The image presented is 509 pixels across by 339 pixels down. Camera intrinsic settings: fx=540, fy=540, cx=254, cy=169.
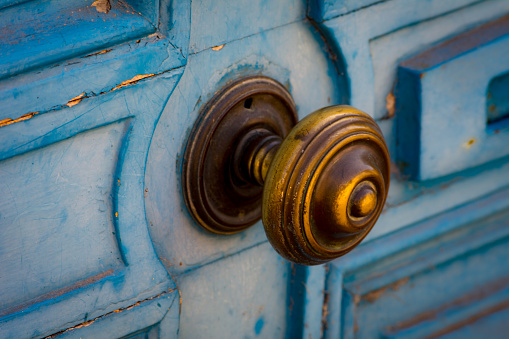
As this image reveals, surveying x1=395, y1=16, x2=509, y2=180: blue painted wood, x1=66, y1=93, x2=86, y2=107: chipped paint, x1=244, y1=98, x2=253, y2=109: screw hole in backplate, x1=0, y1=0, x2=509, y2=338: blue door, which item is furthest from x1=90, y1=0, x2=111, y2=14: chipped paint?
x1=395, y1=16, x2=509, y2=180: blue painted wood

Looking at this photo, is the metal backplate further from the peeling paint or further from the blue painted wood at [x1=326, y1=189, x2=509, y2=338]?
the blue painted wood at [x1=326, y1=189, x2=509, y2=338]

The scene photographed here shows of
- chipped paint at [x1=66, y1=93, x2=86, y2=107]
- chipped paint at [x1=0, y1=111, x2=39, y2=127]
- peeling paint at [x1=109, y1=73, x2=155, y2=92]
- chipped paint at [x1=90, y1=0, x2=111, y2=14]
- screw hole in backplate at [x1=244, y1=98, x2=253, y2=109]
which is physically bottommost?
chipped paint at [x1=0, y1=111, x2=39, y2=127]

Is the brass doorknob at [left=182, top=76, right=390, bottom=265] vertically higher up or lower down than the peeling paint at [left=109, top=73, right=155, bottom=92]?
lower down

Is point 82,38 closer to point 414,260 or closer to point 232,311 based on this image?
point 232,311

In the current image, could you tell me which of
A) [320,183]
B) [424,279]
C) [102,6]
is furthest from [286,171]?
[424,279]

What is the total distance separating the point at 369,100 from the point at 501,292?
543 millimetres

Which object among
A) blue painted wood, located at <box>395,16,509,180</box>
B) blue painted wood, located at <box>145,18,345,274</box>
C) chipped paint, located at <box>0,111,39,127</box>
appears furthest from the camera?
blue painted wood, located at <box>395,16,509,180</box>

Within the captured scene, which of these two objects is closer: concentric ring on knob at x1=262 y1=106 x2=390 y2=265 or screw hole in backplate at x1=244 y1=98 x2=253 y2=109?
concentric ring on knob at x1=262 y1=106 x2=390 y2=265

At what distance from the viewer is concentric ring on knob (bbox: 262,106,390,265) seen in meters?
0.57

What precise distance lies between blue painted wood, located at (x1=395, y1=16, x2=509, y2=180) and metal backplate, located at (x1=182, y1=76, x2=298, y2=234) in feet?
0.71

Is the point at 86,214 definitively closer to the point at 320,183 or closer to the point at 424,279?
the point at 320,183

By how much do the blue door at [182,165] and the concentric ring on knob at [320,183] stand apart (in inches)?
6.1

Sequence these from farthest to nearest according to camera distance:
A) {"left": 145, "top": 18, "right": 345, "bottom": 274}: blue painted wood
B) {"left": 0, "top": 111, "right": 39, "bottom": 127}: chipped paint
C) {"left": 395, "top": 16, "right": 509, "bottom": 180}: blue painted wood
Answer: {"left": 395, "top": 16, "right": 509, "bottom": 180}: blue painted wood → {"left": 145, "top": 18, "right": 345, "bottom": 274}: blue painted wood → {"left": 0, "top": 111, "right": 39, "bottom": 127}: chipped paint

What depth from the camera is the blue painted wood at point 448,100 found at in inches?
32.8
